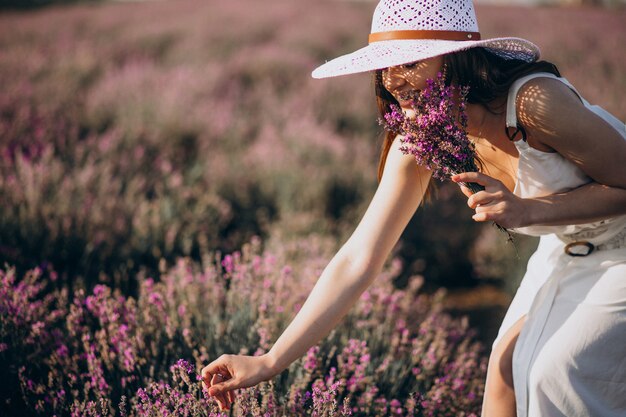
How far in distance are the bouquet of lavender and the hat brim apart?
97mm

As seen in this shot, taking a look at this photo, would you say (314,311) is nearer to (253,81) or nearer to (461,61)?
(461,61)

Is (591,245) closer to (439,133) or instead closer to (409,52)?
(439,133)

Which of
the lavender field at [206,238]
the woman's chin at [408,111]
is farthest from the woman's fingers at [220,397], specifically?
the woman's chin at [408,111]

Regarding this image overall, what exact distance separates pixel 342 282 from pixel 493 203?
51 cm

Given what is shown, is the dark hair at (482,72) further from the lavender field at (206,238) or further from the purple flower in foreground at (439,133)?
the lavender field at (206,238)

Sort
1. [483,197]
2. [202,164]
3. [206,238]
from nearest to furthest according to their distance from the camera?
[483,197], [206,238], [202,164]

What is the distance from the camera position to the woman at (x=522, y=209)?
1.45m

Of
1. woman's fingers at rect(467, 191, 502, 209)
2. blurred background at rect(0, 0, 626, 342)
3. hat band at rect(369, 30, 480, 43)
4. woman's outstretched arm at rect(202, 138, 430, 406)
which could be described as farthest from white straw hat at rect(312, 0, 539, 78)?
blurred background at rect(0, 0, 626, 342)

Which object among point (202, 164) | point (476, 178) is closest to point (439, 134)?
point (476, 178)

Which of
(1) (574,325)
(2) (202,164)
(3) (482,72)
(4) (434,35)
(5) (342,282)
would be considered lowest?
(2) (202,164)

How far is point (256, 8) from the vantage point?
14.1 meters

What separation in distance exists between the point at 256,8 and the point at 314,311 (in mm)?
13782

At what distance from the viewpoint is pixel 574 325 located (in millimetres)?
1490

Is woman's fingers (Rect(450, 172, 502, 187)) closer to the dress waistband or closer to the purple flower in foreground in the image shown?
the purple flower in foreground
